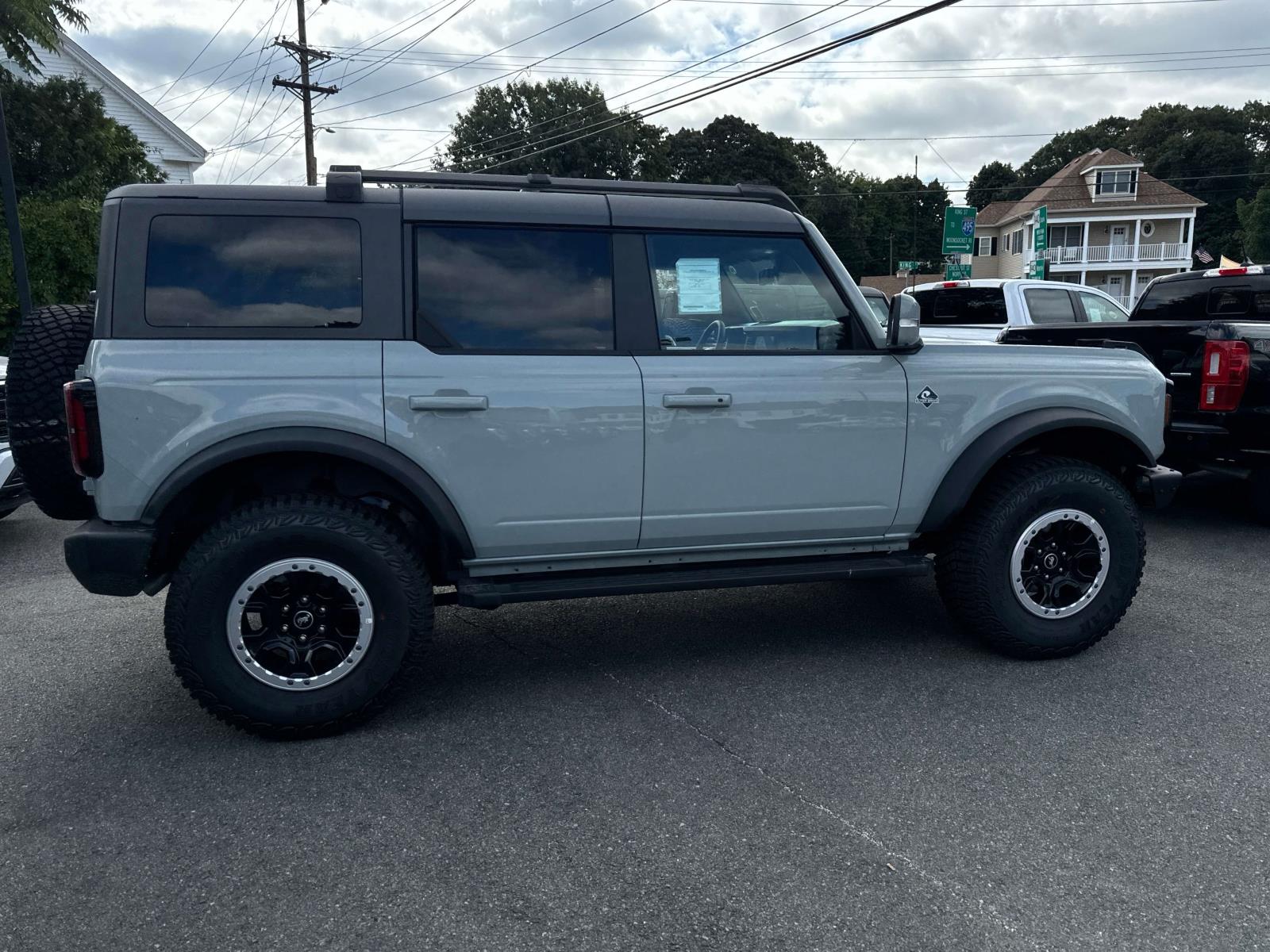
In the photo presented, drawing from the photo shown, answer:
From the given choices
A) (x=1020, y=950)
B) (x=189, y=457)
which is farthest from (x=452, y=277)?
(x=1020, y=950)

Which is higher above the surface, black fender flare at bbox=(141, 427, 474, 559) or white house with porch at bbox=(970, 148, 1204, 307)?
white house with porch at bbox=(970, 148, 1204, 307)

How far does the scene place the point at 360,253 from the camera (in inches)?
141

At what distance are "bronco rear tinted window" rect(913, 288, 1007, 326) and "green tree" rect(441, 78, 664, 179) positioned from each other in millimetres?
43837

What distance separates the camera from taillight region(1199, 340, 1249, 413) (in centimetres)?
636

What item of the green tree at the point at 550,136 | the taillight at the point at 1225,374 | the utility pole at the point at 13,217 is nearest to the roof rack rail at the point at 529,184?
the taillight at the point at 1225,374

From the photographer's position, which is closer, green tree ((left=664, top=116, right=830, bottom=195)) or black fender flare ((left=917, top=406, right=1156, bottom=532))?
black fender flare ((left=917, top=406, right=1156, bottom=532))

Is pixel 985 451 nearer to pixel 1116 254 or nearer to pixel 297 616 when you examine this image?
pixel 297 616

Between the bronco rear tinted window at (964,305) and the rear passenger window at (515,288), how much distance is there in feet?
25.5

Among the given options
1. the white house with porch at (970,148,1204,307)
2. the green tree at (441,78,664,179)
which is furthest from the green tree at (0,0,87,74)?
the white house with porch at (970,148,1204,307)

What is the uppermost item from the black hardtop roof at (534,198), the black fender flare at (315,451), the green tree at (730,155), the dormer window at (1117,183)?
the green tree at (730,155)

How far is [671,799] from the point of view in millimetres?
3119

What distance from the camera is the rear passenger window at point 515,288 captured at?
368 cm

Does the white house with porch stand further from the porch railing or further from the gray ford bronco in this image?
the gray ford bronco

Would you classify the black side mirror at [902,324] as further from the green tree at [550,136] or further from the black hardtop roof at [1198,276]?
the green tree at [550,136]
